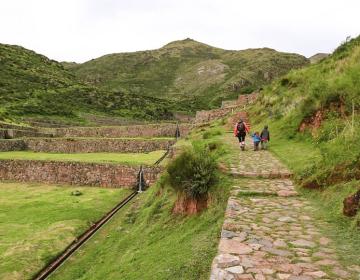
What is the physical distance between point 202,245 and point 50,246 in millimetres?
8408

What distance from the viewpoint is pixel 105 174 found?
24766 mm

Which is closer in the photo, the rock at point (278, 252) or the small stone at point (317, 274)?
the small stone at point (317, 274)

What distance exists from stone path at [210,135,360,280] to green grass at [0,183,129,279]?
704cm

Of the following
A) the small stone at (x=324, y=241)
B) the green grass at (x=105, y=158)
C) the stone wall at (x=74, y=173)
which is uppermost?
the small stone at (x=324, y=241)

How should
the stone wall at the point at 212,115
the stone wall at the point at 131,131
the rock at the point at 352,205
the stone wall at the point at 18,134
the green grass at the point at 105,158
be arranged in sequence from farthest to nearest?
the stone wall at the point at 131,131
the stone wall at the point at 18,134
the stone wall at the point at 212,115
the green grass at the point at 105,158
the rock at the point at 352,205

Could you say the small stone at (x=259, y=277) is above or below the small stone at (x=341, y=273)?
below

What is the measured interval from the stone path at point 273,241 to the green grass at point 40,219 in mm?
7037

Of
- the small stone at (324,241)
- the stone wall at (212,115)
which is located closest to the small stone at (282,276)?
the small stone at (324,241)

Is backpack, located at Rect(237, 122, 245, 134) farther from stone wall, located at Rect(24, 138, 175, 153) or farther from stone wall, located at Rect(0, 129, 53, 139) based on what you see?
stone wall, located at Rect(0, 129, 53, 139)

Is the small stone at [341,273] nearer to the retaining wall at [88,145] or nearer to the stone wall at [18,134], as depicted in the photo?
the retaining wall at [88,145]

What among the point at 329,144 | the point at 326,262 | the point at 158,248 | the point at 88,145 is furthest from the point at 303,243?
the point at 88,145

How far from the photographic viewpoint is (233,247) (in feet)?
19.1

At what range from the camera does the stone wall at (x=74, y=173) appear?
23992mm

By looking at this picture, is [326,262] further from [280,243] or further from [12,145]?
[12,145]
